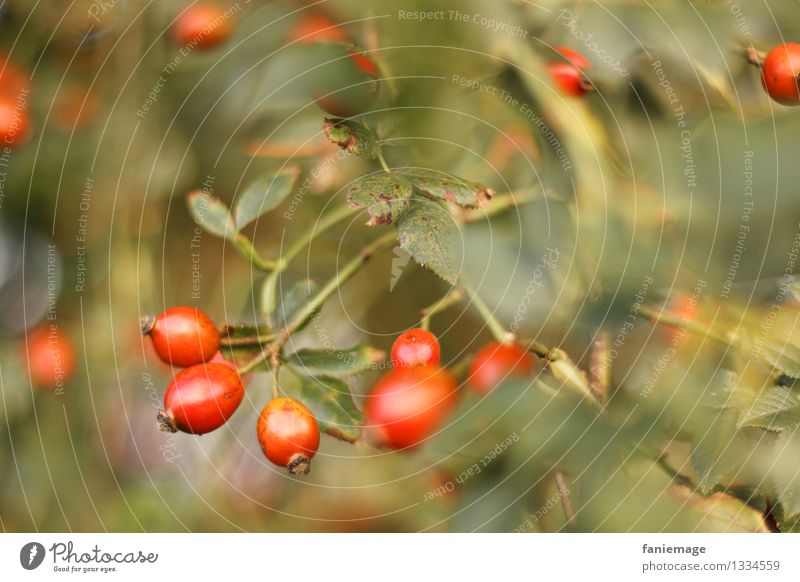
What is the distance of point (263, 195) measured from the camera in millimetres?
688

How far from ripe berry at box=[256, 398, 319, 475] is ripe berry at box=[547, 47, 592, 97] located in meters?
0.41

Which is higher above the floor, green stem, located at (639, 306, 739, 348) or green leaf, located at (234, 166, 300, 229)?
green leaf, located at (234, 166, 300, 229)

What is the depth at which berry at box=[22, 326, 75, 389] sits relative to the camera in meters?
0.72

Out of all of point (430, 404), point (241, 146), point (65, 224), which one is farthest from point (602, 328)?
point (65, 224)

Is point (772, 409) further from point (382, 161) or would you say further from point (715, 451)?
point (382, 161)

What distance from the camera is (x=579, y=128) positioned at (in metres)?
0.69

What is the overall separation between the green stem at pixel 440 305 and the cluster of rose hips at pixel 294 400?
0.04 ft

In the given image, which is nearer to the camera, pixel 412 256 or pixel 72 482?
pixel 412 256

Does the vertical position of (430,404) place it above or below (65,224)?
below

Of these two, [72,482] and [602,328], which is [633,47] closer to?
[602,328]

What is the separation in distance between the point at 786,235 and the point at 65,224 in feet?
2.54

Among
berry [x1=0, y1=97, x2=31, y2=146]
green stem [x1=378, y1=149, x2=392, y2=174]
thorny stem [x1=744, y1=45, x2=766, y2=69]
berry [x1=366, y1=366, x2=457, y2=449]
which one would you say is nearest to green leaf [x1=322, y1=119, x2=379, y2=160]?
green stem [x1=378, y1=149, x2=392, y2=174]

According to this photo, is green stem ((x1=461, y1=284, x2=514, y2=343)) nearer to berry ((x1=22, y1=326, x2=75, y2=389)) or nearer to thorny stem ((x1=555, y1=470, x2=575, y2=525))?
thorny stem ((x1=555, y1=470, x2=575, y2=525))
